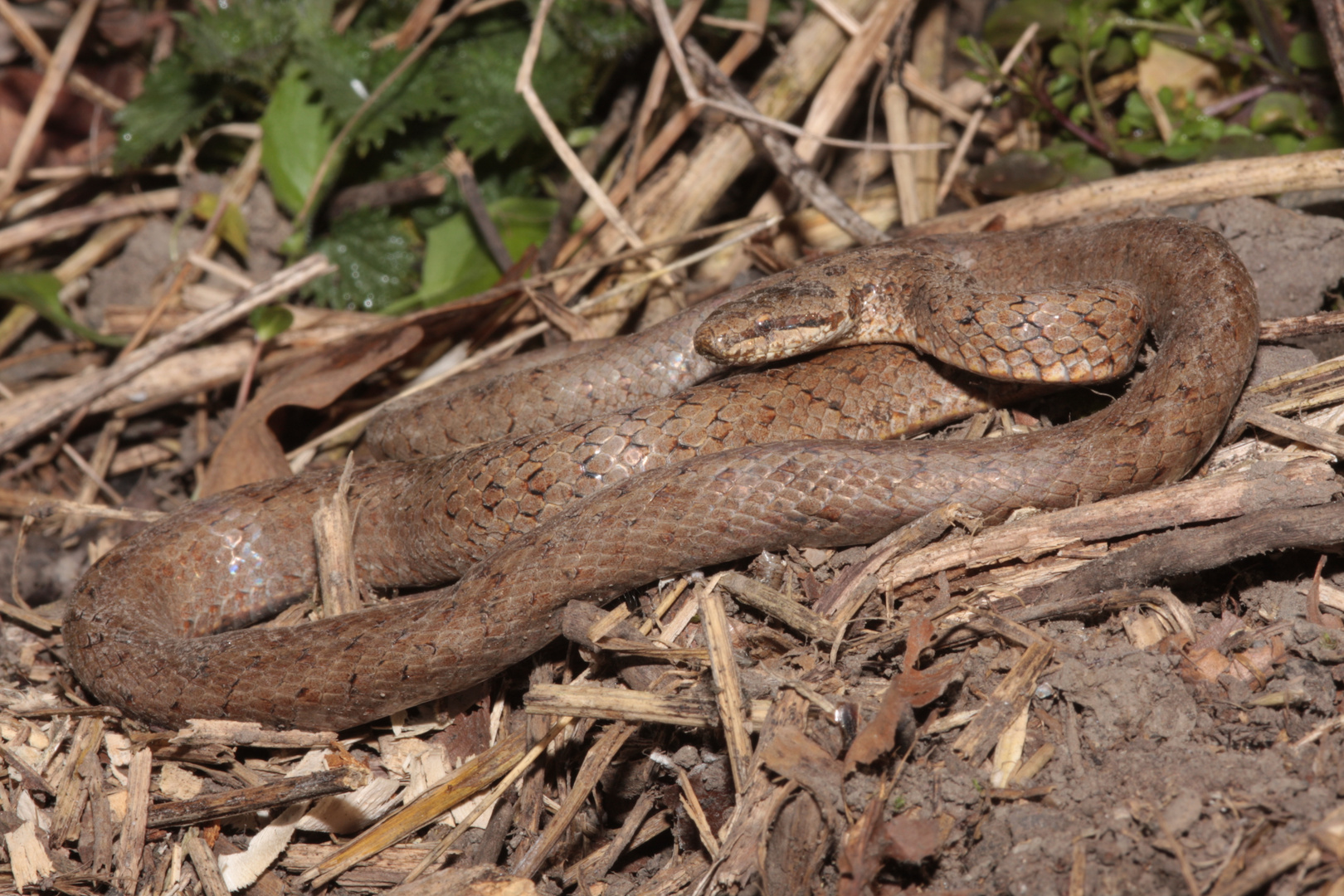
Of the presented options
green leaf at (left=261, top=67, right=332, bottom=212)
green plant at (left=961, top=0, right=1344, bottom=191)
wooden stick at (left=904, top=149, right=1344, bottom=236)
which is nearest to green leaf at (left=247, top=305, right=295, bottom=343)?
green leaf at (left=261, top=67, right=332, bottom=212)

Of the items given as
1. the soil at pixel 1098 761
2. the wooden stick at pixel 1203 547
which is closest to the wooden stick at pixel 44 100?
the soil at pixel 1098 761

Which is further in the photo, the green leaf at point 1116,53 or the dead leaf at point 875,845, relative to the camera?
the green leaf at point 1116,53

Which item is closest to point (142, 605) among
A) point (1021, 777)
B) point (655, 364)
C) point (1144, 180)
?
point (655, 364)

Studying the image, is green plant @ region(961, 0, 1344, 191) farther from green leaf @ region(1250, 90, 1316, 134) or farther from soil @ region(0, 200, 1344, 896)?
soil @ region(0, 200, 1344, 896)

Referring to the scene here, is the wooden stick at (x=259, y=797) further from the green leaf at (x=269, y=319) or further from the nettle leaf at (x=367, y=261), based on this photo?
the nettle leaf at (x=367, y=261)

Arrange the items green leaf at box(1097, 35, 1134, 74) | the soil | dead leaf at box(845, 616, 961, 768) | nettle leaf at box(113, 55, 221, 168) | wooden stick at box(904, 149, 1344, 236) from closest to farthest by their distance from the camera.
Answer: the soil < dead leaf at box(845, 616, 961, 768) < wooden stick at box(904, 149, 1344, 236) < green leaf at box(1097, 35, 1134, 74) < nettle leaf at box(113, 55, 221, 168)

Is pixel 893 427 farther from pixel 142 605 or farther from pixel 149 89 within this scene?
pixel 149 89
